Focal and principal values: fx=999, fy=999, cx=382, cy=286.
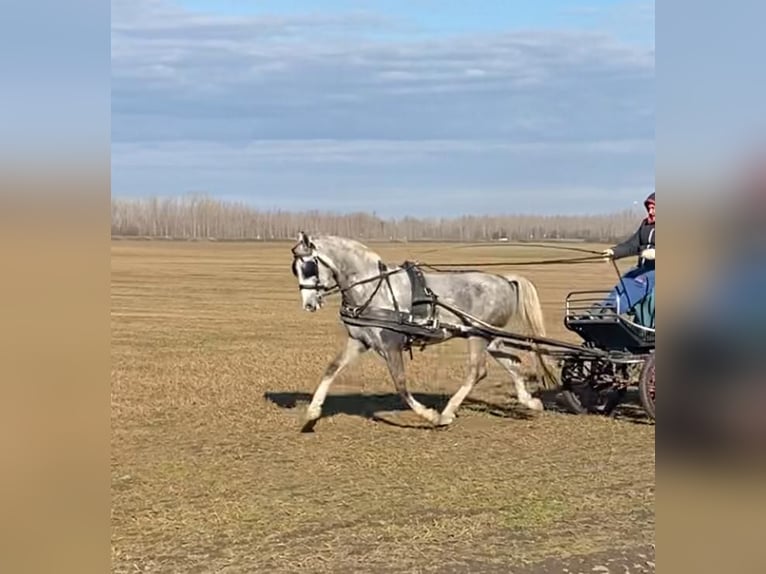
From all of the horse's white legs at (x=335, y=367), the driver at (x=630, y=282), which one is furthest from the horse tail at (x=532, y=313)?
the horse's white legs at (x=335, y=367)

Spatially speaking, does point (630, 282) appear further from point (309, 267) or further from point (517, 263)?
point (309, 267)

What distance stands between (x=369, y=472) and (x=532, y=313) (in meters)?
2.45

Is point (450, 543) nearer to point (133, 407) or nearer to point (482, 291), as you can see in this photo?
point (482, 291)

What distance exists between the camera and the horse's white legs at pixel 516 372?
27.3 feet

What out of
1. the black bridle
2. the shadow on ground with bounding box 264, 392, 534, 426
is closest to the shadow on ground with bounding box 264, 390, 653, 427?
the shadow on ground with bounding box 264, 392, 534, 426

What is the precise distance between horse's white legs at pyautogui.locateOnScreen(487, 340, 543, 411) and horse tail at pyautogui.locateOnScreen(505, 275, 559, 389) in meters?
0.18

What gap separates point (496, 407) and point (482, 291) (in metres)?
1.27

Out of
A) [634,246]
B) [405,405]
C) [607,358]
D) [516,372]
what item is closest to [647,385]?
[607,358]

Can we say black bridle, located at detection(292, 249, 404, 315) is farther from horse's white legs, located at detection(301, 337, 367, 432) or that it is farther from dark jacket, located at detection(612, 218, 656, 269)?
dark jacket, located at detection(612, 218, 656, 269)

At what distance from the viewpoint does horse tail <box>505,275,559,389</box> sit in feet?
27.0
